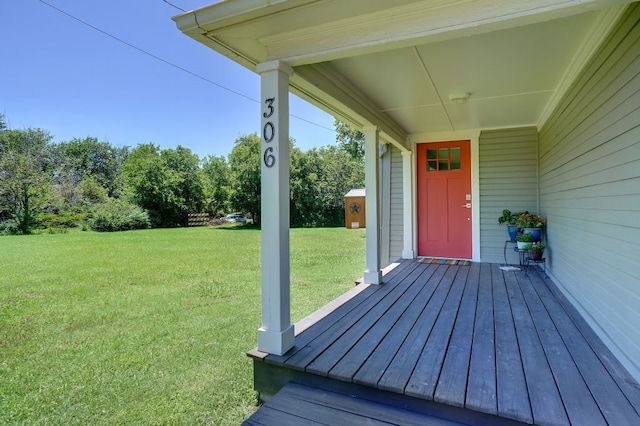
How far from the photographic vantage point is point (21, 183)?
45.5 ft

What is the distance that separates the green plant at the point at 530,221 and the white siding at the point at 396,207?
173 centimetres

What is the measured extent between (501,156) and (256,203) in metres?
13.8

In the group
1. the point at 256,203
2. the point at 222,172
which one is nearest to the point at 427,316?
the point at 256,203

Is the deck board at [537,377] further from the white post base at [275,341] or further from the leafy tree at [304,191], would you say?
the leafy tree at [304,191]

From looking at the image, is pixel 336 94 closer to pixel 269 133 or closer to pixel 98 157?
pixel 269 133

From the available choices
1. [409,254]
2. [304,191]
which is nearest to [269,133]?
[409,254]

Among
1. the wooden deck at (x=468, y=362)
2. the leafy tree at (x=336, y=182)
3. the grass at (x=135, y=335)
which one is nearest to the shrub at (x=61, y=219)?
the grass at (x=135, y=335)

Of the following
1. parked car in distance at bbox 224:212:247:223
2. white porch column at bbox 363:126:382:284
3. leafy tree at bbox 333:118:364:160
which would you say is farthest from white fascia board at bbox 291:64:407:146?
parked car in distance at bbox 224:212:247:223

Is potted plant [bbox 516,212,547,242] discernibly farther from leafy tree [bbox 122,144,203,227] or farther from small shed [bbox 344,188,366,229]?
leafy tree [bbox 122,144,203,227]

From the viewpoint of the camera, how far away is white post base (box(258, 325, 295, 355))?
2053 millimetres

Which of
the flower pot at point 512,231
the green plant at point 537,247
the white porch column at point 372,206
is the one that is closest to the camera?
the white porch column at point 372,206

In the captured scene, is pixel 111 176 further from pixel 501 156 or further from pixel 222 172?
pixel 501 156

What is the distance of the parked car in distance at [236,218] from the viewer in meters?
20.4

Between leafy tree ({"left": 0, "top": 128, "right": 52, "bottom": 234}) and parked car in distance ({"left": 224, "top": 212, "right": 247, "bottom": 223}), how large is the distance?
9.23 m
